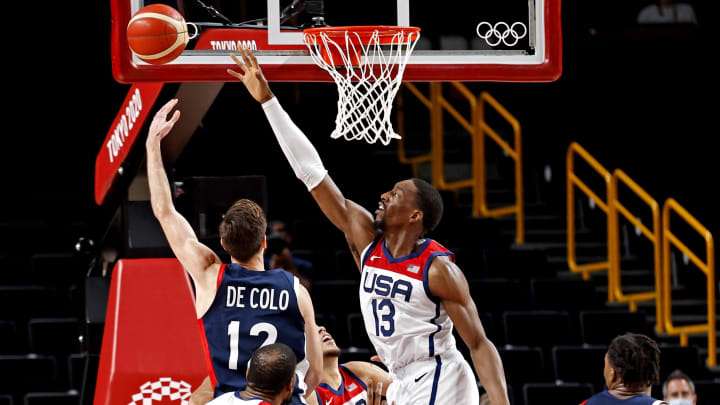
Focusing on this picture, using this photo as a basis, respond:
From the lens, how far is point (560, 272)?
12062 millimetres

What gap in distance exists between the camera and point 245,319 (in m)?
4.99

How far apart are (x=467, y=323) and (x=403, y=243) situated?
43cm

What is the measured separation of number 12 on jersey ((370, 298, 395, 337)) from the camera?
500cm

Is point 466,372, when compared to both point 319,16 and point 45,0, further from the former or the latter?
point 45,0

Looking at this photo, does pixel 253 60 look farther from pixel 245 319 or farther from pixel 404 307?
pixel 404 307

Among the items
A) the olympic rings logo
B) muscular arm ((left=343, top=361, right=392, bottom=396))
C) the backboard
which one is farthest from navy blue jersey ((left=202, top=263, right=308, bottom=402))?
the olympic rings logo

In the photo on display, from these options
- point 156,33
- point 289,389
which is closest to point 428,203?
point 289,389

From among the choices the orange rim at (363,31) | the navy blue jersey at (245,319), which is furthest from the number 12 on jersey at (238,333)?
the orange rim at (363,31)

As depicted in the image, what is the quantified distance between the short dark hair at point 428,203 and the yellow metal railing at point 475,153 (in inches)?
263

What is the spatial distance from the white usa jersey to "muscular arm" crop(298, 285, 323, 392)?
22 centimetres

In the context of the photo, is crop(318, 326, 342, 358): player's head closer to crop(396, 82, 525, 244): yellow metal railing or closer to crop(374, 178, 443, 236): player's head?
crop(374, 178, 443, 236): player's head

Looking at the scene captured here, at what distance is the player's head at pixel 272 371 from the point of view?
4531 mm

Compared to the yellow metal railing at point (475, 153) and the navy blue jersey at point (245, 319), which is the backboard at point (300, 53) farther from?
the yellow metal railing at point (475, 153)

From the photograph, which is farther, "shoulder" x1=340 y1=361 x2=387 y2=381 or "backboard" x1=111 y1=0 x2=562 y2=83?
"shoulder" x1=340 y1=361 x2=387 y2=381
